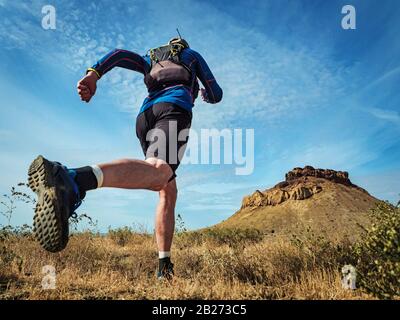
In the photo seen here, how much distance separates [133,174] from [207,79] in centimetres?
195

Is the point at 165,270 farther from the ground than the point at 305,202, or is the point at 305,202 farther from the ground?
the point at 305,202

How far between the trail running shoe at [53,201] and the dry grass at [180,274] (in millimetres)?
822

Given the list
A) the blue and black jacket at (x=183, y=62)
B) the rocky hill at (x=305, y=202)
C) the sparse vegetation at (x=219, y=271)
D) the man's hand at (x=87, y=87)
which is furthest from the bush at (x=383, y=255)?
the rocky hill at (x=305, y=202)

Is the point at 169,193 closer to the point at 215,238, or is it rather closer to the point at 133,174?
the point at 133,174

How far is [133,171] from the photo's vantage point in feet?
9.33

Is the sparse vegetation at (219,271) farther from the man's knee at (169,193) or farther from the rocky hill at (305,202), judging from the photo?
the rocky hill at (305,202)

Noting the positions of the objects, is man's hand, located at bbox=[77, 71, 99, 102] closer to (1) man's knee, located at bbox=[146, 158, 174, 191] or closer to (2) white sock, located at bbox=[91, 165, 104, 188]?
(1) man's knee, located at bbox=[146, 158, 174, 191]

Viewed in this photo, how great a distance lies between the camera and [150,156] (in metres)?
3.31

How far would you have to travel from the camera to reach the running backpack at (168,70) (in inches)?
158

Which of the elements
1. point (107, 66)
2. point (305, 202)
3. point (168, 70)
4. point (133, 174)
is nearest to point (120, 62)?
point (107, 66)
